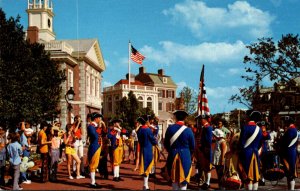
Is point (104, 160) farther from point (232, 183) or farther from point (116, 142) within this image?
point (232, 183)

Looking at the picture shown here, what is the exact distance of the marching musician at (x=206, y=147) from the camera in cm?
1136

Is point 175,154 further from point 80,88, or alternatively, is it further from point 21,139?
point 80,88

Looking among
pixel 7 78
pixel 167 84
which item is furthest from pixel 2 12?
pixel 167 84

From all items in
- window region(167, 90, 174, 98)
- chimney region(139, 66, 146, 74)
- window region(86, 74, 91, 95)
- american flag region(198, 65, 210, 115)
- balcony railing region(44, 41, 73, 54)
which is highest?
chimney region(139, 66, 146, 74)

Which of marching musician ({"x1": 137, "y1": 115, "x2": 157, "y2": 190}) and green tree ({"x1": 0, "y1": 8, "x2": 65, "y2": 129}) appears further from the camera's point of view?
green tree ({"x1": 0, "y1": 8, "x2": 65, "y2": 129})

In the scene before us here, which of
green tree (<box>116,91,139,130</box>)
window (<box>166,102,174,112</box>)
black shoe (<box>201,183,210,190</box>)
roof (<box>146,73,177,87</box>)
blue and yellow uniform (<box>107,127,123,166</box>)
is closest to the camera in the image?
black shoe (<box>201,183,210,190</box>)

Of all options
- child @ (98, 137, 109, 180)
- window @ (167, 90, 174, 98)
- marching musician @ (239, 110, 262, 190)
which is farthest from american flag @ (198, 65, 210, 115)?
window @ (167, 90, 174, 98)

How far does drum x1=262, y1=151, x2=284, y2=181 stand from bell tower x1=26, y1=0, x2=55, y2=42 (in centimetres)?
3997

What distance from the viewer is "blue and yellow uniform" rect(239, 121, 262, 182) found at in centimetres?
897

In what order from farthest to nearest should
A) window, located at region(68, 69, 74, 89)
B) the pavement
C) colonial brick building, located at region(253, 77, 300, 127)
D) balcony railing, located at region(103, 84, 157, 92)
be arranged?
balcony railing, located at region(103, 84, 157, 92) < window, located at region(68, 69, 74, 89) < colonial brick building, located at region(253, 77, 300, 127) < the pavement

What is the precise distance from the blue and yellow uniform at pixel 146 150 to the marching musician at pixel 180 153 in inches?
87.8

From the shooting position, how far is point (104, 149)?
1393 centimetres

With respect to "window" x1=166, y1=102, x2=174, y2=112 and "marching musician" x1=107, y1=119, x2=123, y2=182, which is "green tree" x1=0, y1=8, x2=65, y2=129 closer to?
"marching musician" x1=107, y1=119, x2=123, y2=182

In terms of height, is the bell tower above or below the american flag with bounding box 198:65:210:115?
above
